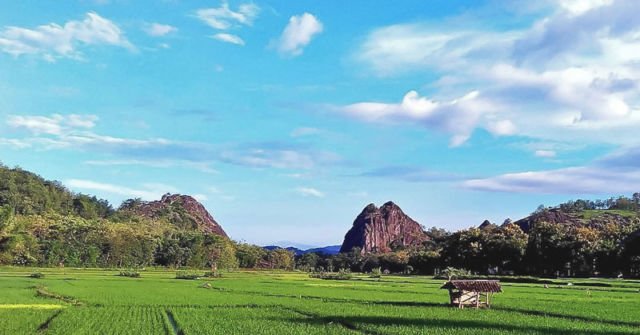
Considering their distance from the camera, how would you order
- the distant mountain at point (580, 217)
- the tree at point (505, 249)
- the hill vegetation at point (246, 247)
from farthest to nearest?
the distant mountain at point (580, 217)
the tree at point (505, 249)
the hill vegetation at point (246, 247)

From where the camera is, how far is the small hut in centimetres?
3189

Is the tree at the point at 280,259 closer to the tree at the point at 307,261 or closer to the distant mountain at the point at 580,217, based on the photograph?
the tree at the point at 307,261

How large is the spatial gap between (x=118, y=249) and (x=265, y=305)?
274 feet

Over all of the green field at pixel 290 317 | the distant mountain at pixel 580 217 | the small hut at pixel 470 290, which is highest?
the distant mountain at pixel 580 217

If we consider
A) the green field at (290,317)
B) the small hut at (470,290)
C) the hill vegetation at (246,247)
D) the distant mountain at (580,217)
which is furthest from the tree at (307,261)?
the small hut at (470,290)

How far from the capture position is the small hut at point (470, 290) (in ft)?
105

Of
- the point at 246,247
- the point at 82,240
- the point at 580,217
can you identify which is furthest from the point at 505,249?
the point at 580,217

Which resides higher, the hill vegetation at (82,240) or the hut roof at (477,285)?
the hill vegetation at (82,240)

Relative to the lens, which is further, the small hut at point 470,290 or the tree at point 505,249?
the tree at point 505,249

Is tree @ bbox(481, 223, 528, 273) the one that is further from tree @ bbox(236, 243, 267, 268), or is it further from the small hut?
the small hut

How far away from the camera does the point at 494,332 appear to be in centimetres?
1981

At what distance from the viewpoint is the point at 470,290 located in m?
32.2

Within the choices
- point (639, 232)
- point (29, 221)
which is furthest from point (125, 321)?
point (29, 221)

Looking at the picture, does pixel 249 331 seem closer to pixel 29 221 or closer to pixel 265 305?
pixel 265 305
